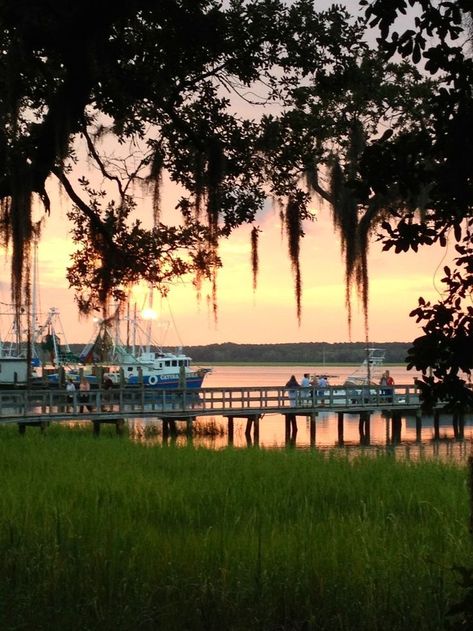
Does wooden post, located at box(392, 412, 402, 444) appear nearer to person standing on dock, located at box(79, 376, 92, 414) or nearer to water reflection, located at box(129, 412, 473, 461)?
water reflection, located at box(129, 412, 473, 461)

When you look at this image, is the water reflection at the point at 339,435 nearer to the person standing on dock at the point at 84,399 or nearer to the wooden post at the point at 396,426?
the wooden post at the point at 396,426

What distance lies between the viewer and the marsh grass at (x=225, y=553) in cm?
800

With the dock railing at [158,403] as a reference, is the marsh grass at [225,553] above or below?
below

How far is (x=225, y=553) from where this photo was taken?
957 cm

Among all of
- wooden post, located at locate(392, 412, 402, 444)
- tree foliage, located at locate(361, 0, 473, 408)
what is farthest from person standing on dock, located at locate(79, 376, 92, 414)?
tree foliage, located at locate(361, 0, 473, 408)

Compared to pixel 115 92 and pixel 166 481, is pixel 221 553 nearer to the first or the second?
pixel 115 92

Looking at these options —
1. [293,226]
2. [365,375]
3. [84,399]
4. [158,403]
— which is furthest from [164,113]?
[365,375]

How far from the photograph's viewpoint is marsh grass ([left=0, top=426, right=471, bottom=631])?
315 inches

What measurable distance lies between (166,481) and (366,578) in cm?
834

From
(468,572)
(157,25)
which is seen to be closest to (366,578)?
(468,572)

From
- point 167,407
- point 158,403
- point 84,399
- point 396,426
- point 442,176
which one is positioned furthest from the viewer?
point 396,426

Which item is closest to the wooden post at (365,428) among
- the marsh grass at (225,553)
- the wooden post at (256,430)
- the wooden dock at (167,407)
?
the wooden dock at (167,407)

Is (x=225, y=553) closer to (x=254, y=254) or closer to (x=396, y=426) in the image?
(x=254, y=254)

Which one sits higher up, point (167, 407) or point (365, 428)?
point (167, 407)
